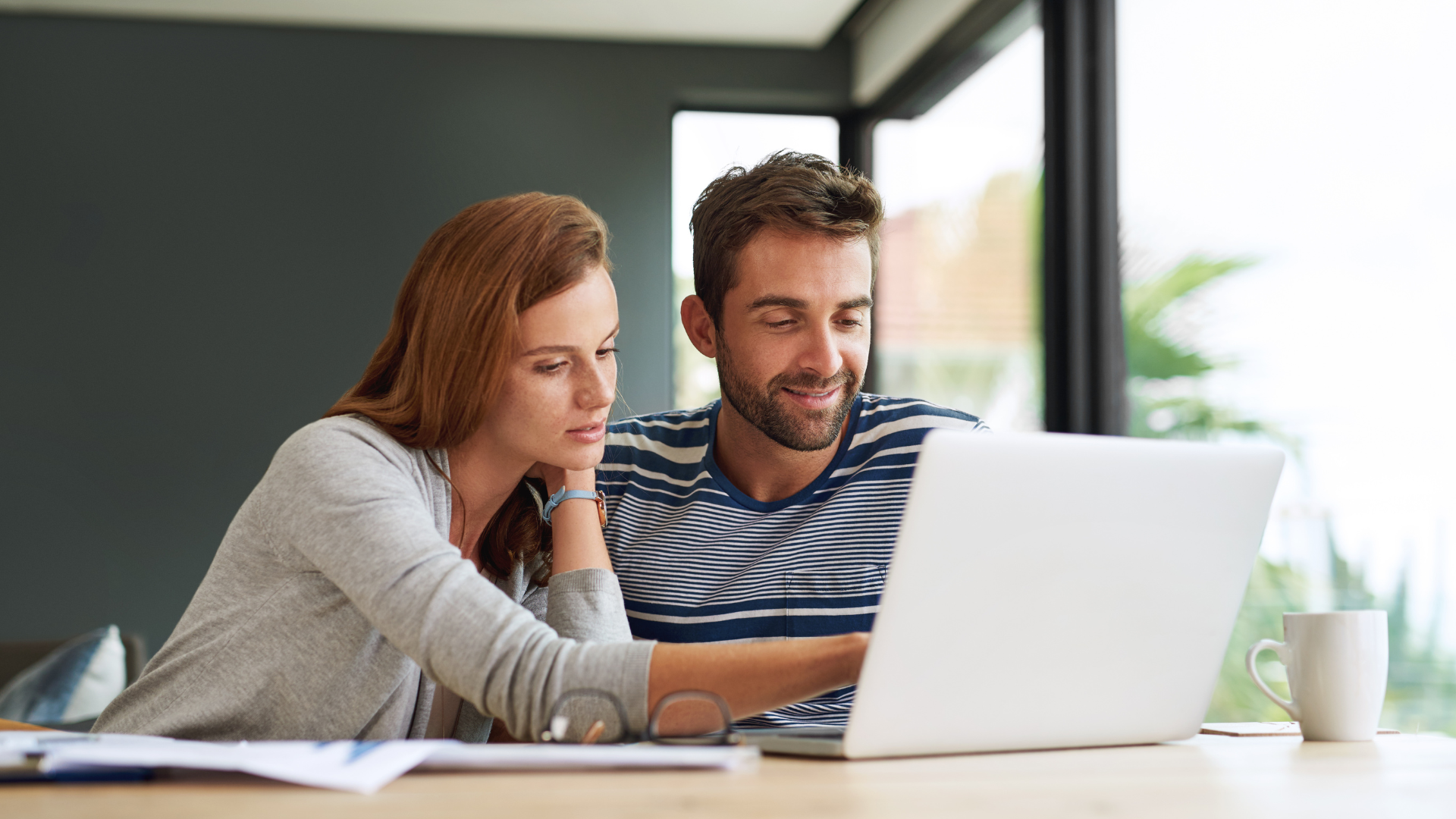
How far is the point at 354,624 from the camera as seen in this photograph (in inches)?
46.5

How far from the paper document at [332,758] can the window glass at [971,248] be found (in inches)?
85.9

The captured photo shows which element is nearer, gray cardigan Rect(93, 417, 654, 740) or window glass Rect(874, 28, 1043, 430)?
gray cardigan Rect(93, 417, 654, 740)

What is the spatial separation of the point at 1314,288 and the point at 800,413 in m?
0.99

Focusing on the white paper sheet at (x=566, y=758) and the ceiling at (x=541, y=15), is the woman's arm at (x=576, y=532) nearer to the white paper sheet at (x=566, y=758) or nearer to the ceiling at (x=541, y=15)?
the white paper sheet at (x=566, y=758)

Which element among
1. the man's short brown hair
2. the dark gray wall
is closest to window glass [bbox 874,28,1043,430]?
the dark gray wall

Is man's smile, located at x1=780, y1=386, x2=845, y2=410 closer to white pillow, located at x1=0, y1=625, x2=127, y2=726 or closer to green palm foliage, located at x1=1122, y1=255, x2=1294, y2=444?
green palm foliage, located at x1=1122, y1=255, x2=1294, y2=444

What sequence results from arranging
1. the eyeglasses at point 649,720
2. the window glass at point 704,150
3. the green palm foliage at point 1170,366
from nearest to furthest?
the eyeglasses at point 649,720 → the green palm foliage at point 1170,366 → the window glass at point 704,150

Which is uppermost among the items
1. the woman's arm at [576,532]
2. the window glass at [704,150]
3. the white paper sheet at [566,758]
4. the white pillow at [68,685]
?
the window glass at [704,150]

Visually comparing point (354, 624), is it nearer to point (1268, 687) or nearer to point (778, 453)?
point (778, 453)

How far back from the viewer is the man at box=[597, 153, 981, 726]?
149cm

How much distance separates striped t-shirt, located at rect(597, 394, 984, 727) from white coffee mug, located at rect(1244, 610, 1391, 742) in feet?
1.77

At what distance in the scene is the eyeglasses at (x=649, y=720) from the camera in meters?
0.91

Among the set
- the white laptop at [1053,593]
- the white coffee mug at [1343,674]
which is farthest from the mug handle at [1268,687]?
the white laptop at [1053,593]

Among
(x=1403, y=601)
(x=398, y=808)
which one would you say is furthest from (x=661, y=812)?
(x=1403, y=601)
